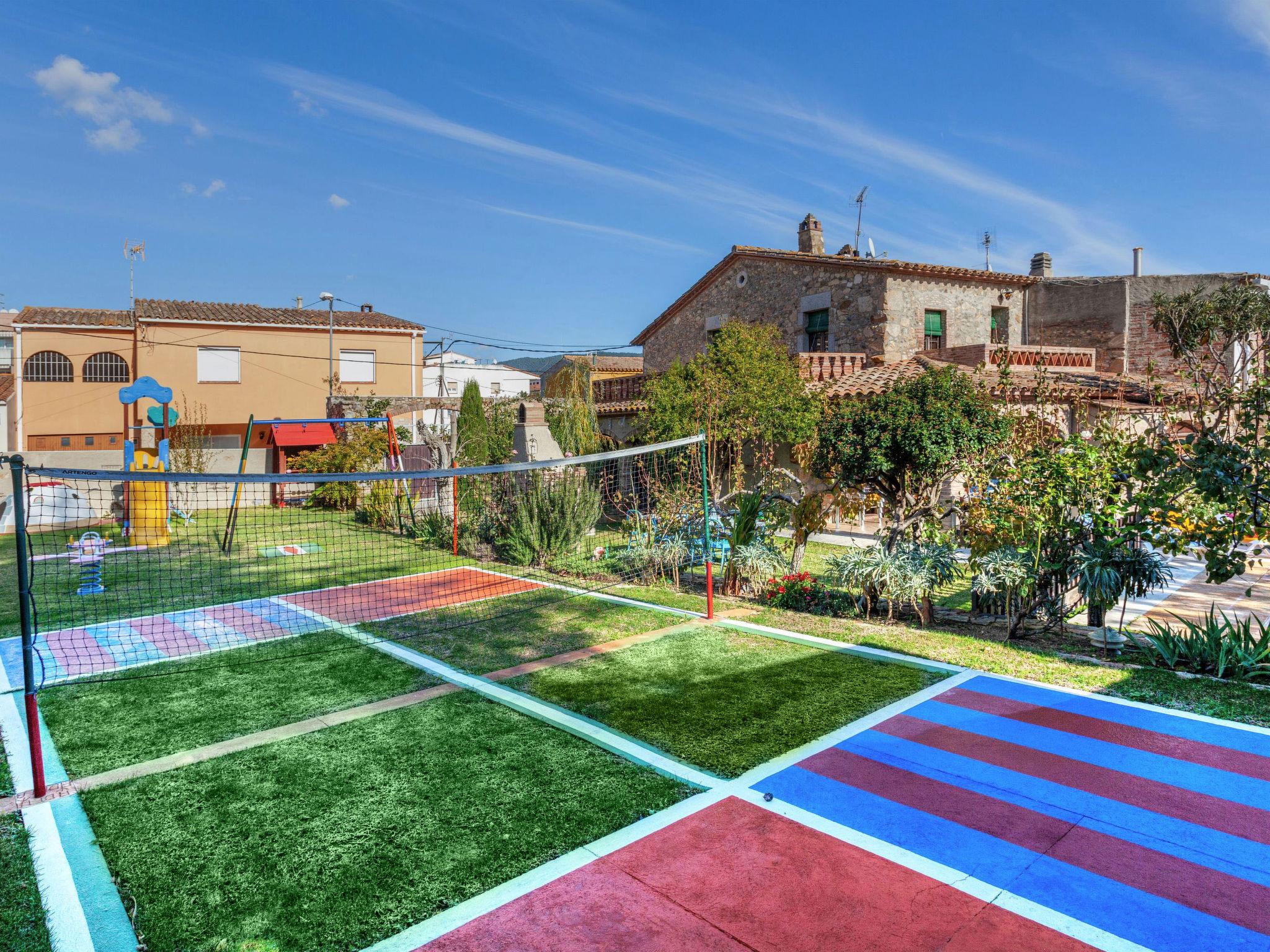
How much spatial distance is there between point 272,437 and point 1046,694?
28.7m

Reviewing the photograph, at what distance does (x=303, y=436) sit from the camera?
2841 cm

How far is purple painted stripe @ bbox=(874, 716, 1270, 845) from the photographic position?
420cm

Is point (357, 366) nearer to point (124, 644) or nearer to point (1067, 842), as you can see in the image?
point (124, 644)

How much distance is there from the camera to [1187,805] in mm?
4363

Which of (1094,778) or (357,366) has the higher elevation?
(357,366)

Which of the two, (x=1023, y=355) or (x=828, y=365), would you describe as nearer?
(x=828, y=365)

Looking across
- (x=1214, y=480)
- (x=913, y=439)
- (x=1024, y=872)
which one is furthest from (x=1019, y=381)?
(x=1024, y=872)

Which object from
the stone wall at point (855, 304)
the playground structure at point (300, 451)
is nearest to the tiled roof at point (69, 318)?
the playground structure at point (300, 451)

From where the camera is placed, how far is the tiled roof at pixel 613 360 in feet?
153

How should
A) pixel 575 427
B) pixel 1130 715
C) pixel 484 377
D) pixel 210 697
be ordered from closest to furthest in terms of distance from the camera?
pixel 1130 715 < pixel 210 697 < pixel 575 427 < pixel 484 377

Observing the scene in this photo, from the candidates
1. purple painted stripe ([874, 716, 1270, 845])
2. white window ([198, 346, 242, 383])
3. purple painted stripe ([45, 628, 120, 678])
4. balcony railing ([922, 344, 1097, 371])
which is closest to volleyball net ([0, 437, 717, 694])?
purple painted stripe ([45, 628, 120, 678])

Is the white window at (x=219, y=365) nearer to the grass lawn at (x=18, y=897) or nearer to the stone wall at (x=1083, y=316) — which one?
the stone wall at (x=1083, y=316)

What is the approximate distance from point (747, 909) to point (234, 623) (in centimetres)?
→ 769

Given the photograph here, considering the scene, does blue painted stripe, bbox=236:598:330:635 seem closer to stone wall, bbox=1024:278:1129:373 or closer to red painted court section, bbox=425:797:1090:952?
red painted court section, bbox=425:797:1090:952
